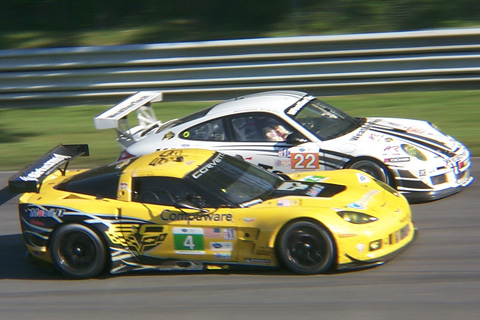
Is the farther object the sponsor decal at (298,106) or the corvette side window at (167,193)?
the sponsor decal at (298,106)

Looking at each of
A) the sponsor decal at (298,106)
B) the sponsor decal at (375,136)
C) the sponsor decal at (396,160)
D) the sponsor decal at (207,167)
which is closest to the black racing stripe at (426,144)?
the sponsor decal at (375,136)

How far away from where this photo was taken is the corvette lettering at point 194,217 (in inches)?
246

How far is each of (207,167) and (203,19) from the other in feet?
32.4

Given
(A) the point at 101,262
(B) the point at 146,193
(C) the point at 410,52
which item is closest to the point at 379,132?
(B) the point at 146,193

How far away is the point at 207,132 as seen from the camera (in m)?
9.03

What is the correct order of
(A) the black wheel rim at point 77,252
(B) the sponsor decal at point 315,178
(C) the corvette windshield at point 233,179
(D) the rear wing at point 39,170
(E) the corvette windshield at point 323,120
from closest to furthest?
(C) the corvette windshield at point 233,179, (A) the black wheel rim at point 77,252, (D) the rear wing at point 39,170, (B) the sponsor decal at point 315,178, (E) the corvette windshield at point 323,120

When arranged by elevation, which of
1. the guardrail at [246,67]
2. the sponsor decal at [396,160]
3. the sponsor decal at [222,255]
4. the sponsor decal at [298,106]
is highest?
the guardrail at [246,67]

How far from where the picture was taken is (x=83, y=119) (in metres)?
13.7

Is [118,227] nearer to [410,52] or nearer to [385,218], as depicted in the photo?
[385,218]

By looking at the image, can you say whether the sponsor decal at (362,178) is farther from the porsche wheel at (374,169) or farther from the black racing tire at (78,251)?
the black racing tire at (78,251)

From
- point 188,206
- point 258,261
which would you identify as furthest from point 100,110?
point 258,261

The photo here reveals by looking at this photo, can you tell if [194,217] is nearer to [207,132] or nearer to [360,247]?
[360,247]

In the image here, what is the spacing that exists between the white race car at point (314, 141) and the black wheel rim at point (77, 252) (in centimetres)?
261

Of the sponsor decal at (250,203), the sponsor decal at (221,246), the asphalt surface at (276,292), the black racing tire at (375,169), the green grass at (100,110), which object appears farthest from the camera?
the green grass at (100,110)
